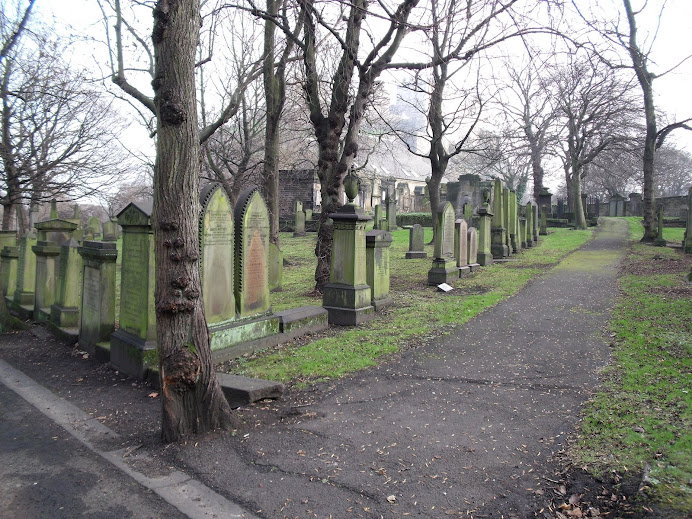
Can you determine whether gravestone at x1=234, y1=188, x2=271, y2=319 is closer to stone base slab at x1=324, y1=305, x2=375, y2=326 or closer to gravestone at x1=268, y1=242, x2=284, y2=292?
stone base slab at x1=324, y1=305, x2=375, y2=326

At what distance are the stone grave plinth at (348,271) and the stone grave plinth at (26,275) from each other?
5.58 meters

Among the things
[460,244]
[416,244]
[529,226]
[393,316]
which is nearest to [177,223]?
[393,316]

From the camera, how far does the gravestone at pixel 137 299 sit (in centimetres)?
582

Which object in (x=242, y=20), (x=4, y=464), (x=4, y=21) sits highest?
(x=242, y=20)

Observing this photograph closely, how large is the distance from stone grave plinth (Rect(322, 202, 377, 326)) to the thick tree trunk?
4556 mm

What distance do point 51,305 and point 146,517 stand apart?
256 inches

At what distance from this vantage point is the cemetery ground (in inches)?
129

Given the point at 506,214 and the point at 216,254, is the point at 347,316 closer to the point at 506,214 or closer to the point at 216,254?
the point at 216,254

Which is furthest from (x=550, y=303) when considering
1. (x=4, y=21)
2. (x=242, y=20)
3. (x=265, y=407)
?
(x=4, y=21)

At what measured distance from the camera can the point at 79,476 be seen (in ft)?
12.2

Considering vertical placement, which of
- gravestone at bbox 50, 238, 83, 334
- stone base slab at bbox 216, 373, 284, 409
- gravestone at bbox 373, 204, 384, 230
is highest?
gravestone at bbox 373, 204, 384, 230

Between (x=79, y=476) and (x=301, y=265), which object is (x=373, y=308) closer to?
(x=79, y=476)

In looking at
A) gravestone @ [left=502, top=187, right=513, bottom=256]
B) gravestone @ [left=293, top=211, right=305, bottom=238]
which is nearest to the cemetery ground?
gravestone @ [left=502, top=187, right=513, bottom=256]

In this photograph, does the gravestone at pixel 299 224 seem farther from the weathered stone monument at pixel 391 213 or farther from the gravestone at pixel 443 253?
the gravestone at pixel 443 253
